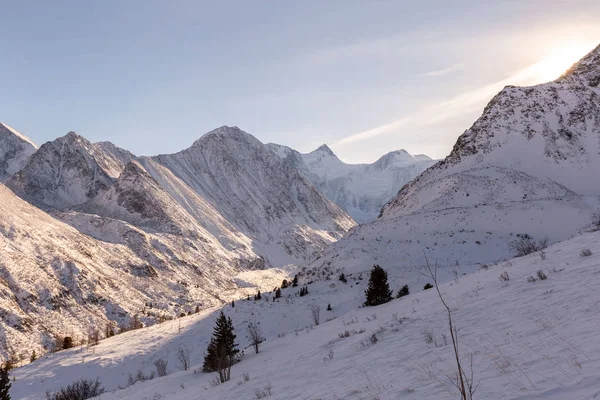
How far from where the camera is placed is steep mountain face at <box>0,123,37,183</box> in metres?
150

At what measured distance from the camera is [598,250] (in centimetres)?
1103

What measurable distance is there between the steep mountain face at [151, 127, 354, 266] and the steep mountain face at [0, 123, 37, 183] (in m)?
55.0

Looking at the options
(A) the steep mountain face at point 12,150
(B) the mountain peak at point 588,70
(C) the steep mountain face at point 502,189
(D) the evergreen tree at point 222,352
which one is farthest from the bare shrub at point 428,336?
(A) the steep mountain face at point 12,150

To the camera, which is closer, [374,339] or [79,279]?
[374,339]

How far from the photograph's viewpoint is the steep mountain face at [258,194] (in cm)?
13538

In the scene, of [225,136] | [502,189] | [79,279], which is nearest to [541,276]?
[79,279]

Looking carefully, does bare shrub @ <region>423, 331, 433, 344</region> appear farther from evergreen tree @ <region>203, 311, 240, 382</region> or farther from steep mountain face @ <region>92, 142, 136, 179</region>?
steep mountain face @ <region>92, 142, 136, 179</region>

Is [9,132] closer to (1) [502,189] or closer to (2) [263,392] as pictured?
(1) [502,189]

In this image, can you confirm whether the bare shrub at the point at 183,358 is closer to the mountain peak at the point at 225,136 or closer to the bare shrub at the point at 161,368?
the bare shrub at the point at 161,368

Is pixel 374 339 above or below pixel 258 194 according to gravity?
below

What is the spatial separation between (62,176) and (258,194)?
2773 inches

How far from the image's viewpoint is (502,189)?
6119 cm

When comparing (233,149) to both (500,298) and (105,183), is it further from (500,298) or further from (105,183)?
(500,298)

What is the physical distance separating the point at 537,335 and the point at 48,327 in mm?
48505
